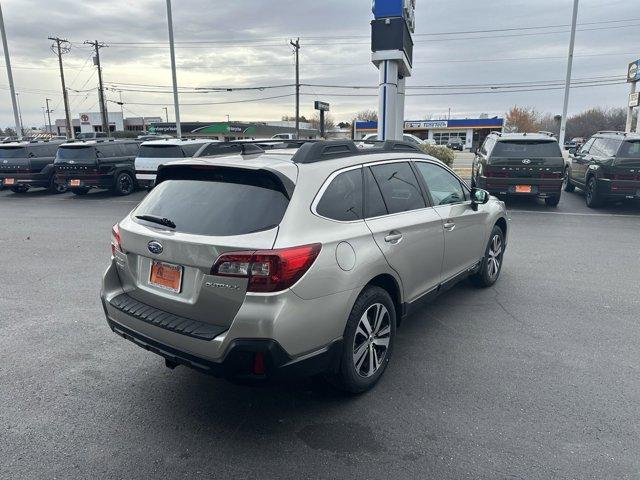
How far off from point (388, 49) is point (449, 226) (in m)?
11.1

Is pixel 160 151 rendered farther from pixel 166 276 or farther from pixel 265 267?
pixel 265 267

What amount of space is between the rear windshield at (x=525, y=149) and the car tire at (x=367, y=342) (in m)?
9.08

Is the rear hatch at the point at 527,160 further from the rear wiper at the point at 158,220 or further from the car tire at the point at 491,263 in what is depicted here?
the rear wiper at the point at 158,220

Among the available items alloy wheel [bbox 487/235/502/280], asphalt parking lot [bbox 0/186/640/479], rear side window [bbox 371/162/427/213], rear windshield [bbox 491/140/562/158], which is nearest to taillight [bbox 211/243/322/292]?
asphalt parking lot [bbox 0/186/640/479]

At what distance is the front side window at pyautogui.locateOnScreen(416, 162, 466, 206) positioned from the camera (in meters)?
4.49

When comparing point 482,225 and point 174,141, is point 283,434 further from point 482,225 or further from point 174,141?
point 174,141

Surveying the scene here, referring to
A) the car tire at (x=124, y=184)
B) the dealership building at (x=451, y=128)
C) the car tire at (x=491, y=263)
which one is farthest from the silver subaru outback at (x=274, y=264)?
the dealership building at (x=451, y=128)

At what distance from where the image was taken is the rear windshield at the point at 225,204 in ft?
9.58

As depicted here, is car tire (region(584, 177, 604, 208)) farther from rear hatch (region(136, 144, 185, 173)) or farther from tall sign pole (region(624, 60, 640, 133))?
tall sign pole (region(624, 60, 640, 133))

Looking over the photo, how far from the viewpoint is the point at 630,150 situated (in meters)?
10.7

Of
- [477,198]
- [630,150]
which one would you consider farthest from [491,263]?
[630,150]

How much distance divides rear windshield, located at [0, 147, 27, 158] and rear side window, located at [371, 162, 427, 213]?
15.0 metres

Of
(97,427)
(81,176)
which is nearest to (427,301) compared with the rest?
(97,427)

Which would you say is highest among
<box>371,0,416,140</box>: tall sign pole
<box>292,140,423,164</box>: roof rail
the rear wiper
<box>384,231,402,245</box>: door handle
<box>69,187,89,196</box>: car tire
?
<box>371,0,416,140</box>: tall sign pole
